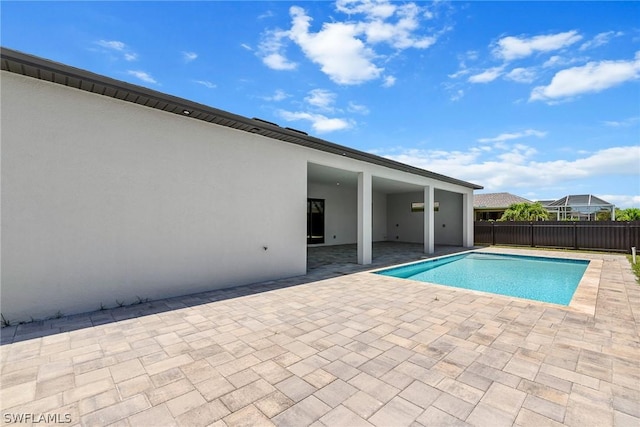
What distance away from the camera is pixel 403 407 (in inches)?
94.1

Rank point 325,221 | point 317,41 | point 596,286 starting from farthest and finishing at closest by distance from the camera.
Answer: point 325,221
point 317,41
point 596,286

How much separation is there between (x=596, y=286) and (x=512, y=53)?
275 inches

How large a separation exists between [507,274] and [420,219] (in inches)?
354

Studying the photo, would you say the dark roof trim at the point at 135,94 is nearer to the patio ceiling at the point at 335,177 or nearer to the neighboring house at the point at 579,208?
the patio ceiling at the point at 335,177

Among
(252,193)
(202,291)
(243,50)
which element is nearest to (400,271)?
(252,193)

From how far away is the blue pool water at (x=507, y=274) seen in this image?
700 cm

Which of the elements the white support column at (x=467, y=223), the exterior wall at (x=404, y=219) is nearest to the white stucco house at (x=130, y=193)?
the white support column at (x=467, y=223)

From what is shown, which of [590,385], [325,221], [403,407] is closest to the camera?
[403,407]

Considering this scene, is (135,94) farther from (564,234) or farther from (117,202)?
(564,234)

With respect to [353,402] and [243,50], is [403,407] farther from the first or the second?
[243,50]

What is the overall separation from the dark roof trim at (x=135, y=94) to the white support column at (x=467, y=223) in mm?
11510

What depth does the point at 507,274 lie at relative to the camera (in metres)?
9.30

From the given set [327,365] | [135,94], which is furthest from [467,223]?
[135,94]

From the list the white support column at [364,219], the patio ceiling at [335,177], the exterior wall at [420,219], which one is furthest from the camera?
the exterior wall at [420,219]
